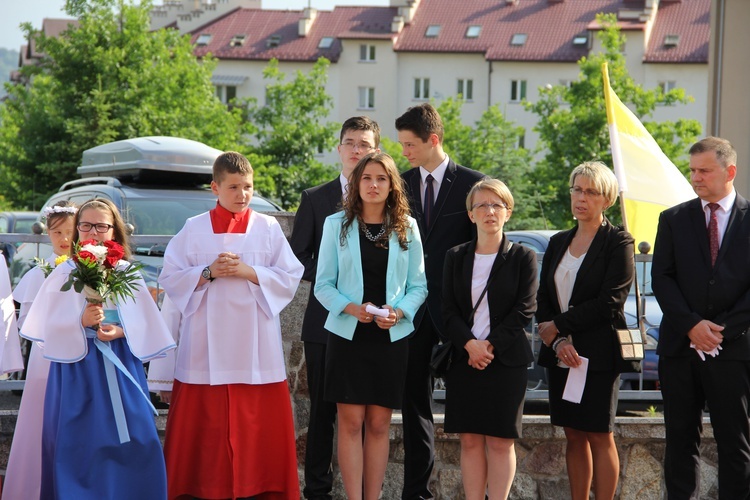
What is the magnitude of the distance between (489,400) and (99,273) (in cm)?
224

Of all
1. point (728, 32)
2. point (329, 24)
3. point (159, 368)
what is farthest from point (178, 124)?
point (329, 24)

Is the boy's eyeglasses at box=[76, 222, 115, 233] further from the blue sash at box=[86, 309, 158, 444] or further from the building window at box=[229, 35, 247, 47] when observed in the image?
the building window at box=[229, 35, 247, 47]

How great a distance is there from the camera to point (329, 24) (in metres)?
74.9

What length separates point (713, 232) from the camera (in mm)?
6281

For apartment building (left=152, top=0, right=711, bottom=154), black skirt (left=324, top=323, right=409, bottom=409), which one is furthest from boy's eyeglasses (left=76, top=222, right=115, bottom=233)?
apartment building (left=152, top=0, right=711, bottom=154)

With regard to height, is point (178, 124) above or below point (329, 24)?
below

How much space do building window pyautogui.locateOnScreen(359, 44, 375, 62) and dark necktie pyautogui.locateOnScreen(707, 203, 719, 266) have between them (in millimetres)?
67731

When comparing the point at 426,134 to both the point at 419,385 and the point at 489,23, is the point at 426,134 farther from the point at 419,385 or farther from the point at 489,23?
the point at 489,23

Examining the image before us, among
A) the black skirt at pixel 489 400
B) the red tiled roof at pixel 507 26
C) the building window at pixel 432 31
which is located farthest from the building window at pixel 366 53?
the black skirt at pixel 489 400

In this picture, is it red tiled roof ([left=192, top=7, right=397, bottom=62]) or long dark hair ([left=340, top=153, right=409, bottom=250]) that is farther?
red tiled roof ([left=192, top=7, right=397, bottom=62])

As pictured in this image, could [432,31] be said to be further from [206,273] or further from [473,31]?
[206,273]

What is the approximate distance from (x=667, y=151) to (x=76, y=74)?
845 inches

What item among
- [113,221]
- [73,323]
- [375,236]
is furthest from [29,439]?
[375,236]

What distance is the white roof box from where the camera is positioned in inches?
438
